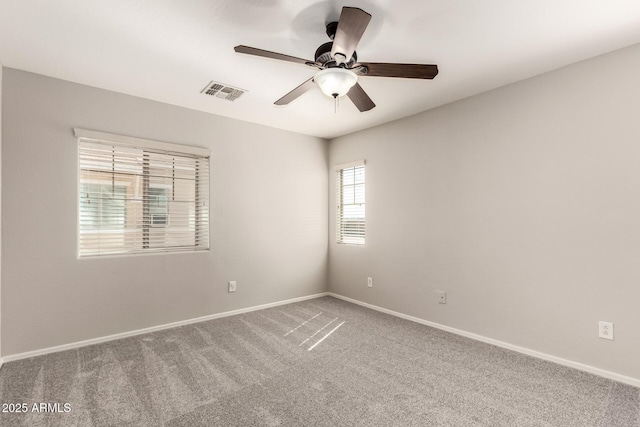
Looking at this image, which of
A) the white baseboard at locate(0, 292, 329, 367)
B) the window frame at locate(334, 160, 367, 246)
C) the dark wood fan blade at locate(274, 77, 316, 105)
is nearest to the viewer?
the dark wood fan blade at locate(274, 77, 316, 105)

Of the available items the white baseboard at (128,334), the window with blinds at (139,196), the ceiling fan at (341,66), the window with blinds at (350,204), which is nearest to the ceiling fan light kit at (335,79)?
the ceiling fan at (341,66)

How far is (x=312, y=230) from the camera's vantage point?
187 inches

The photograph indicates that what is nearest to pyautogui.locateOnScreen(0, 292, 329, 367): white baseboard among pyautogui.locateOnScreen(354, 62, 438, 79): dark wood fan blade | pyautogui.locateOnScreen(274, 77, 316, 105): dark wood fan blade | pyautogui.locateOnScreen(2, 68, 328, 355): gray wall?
pyautogui.locateOnScreen(2, 68, 328, 355): gray wall

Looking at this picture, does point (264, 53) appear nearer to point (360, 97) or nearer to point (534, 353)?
point (360, 97)

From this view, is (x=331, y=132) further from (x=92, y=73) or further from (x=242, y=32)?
(x=92, y=73)

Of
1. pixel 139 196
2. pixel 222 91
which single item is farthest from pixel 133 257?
pixel 222 91

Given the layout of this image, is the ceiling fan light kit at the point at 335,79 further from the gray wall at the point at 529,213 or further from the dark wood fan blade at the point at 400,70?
the gray wall at the point at 529,213

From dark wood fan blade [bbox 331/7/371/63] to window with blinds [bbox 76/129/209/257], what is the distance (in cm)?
239

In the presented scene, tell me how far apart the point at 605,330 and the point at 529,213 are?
3.35 feet

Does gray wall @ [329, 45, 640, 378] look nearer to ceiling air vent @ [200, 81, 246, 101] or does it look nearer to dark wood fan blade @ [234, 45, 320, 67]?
ceiling air vent @ [200, 81, 246, 101]

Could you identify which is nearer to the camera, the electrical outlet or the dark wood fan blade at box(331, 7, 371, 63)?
the dark wood fan blade at box(331, 7, 371, 63)

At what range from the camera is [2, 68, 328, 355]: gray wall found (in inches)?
105

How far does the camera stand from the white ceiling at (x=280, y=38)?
1898 mm

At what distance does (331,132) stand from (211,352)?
3.20 meters
